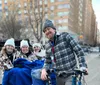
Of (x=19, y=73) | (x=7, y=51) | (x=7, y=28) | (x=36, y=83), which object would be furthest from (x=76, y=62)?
(x=7, y=28)

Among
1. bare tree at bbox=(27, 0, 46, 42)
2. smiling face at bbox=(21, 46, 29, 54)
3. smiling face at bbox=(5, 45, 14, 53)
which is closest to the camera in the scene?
smiling face at bbox=(5, 45, 14, 53)

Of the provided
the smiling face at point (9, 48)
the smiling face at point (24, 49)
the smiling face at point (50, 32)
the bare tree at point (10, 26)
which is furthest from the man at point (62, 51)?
the bare tree at point (10, 26)

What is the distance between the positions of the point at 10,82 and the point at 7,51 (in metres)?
→ 0.81

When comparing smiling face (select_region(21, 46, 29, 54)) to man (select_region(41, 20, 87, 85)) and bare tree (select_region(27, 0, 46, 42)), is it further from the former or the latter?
bare tree (select_region(27, 0, 46, 42))

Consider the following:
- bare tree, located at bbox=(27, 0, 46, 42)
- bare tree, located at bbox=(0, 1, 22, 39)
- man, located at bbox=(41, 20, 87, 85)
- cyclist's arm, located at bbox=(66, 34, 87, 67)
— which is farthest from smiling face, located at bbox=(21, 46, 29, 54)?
bare tree, located at bbox=(0, 1, 22, 39)

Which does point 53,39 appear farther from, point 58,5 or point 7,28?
point 58,5

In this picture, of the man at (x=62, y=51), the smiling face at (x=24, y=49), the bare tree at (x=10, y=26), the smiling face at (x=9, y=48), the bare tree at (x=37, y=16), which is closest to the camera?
the man at (x=62, y=51)

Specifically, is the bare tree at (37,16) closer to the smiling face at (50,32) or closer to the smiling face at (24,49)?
the smiling face at (24,49)

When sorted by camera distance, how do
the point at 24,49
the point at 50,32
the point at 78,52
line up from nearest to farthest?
the point at 78,52
the point at 50,32
the point at 24,49

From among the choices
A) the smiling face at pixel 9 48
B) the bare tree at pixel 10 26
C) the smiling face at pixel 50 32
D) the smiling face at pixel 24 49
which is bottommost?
the bare tree at pixel 10 26

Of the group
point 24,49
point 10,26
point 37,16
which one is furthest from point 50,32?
point 10,26

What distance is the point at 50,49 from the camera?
3439 millimetres

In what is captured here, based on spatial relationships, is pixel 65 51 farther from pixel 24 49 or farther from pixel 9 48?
pixel 24 49

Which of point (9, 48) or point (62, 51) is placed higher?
point (62, 51)
